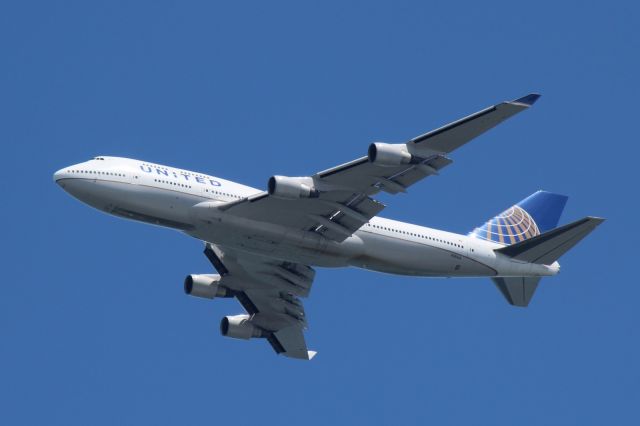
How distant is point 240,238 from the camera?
53344 millimetres

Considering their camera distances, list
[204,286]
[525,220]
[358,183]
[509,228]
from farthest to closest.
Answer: [525,220]
[509,228]
[204,286]
[358,183]

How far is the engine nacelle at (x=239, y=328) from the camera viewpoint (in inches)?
2483

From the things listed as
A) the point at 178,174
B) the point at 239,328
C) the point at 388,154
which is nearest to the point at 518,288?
the point at 239,328

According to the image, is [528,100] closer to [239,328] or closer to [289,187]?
[289,187]

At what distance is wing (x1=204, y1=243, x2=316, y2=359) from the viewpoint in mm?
60562

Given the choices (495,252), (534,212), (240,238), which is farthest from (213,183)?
(534,212)

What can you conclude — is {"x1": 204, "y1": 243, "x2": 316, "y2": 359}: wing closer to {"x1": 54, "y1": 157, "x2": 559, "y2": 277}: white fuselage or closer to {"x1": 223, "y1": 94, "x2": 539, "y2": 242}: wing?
{"x1": 54, "y1": 157, "x2": 559, "y2": 277}: white fuselage

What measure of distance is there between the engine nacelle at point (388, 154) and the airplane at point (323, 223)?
0.14 feet

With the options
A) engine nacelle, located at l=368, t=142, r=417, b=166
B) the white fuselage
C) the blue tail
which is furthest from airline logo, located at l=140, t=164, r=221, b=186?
the blue tail

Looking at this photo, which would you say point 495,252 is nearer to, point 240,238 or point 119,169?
point 240,238

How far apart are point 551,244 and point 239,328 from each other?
17657 millimetres

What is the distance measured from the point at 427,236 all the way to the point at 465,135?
32.7 ft

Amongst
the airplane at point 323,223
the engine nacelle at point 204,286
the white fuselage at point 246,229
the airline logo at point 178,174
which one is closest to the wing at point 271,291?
the airplane at point 323,223

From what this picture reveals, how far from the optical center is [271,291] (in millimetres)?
62688
